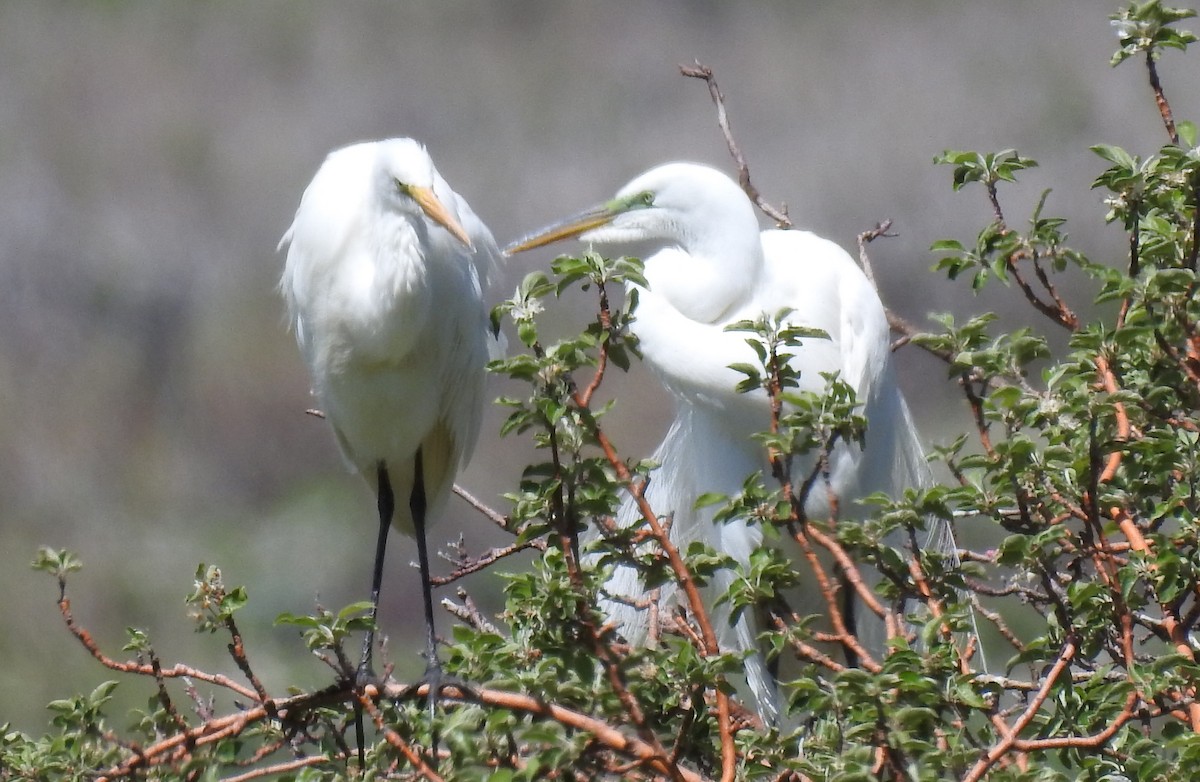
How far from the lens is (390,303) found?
2725 millimetres

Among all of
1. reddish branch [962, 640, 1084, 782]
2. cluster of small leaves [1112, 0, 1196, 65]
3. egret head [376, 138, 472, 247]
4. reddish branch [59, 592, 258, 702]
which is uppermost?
egret head [376, 138, 472, 247]

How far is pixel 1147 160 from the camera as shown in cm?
170

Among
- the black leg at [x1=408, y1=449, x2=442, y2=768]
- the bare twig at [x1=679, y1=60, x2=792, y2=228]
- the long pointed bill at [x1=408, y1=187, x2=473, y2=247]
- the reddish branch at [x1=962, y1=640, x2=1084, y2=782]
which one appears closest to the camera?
the reddish branch at [x1=962, y1=640, x2=1084, y2=782]

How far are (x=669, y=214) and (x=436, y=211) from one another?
365 millimetres

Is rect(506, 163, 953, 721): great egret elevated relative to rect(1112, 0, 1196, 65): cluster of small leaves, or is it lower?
lower

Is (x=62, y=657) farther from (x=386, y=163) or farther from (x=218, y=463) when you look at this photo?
(x=386, y=163)

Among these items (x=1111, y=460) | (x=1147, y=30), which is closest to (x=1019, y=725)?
(x=1111, y=460)

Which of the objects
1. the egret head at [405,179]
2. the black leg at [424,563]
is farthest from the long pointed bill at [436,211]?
the black leg at [424,563]

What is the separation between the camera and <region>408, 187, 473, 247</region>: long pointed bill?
250 cm

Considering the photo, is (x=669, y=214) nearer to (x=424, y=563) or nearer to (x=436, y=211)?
(x=436, y=211)

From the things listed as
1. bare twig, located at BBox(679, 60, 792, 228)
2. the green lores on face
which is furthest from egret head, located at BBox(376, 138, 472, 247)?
bare twig, located at BBox(679, 60, 792, 228)

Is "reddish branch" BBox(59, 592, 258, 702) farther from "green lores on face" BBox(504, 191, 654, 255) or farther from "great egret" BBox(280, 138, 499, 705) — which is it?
Result: "green lores on face" BBox(504, 191, 654, 255)

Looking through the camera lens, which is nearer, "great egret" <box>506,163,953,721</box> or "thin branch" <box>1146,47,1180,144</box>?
"thin branch" <box>1146,47,1180,144</box>

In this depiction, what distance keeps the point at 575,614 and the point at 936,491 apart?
360 millimetres
